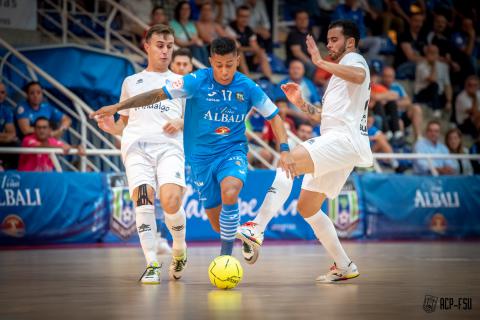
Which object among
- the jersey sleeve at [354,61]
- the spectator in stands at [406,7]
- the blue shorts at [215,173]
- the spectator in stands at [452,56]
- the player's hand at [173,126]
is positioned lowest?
the blue shorts at [215,173]

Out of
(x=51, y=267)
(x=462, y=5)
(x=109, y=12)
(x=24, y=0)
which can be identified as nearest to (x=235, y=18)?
(x=109, y=12)

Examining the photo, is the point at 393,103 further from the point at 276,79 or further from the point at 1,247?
the point at 1,247

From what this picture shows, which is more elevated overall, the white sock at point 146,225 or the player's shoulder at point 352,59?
the player's shoulder at point 352,59

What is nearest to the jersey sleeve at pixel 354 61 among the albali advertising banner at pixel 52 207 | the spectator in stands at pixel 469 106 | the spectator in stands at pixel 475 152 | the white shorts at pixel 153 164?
the white shorts at pixel 153 164

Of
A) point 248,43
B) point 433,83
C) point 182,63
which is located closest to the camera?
point 182,63

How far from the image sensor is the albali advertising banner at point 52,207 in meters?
13.4

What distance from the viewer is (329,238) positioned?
27.3ft

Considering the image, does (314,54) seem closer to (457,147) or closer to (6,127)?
(6,127)

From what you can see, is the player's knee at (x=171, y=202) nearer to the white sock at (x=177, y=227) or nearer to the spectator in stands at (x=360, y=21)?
the white sock at (x=177, y=227)

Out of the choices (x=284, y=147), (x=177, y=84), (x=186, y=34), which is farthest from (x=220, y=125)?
(x=186, y=34)

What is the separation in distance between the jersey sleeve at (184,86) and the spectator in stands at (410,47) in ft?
45.9

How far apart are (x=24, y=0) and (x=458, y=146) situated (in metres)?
9.34

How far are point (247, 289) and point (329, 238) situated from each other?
47.8 inches

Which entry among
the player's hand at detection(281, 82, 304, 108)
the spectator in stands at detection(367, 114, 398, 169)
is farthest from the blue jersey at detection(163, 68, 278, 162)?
the spectator in stands at detection(367, 114, 398, 169)
